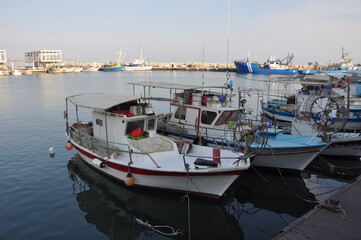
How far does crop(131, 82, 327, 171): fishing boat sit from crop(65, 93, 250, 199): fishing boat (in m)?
1.73

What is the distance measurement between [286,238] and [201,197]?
15.2 feet

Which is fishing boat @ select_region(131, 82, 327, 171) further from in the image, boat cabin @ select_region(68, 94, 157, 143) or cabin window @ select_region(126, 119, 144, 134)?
cabin window @ select_region(126, 119, 144, 134)

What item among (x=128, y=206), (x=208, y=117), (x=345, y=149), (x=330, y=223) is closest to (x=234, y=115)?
(x=208, y=117)

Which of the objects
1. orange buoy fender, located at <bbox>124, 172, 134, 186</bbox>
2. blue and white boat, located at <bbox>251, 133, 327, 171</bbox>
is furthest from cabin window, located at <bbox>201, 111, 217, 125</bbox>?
orange buoy fender, located at <bbox>124, 172, 134, 186</bbox>

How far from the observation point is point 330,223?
23.8 ft

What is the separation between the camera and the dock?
263 inches

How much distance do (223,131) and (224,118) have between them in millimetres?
706

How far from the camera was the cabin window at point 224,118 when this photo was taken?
14.2 m

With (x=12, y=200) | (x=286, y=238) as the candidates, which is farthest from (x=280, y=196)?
(x=12, y=200)

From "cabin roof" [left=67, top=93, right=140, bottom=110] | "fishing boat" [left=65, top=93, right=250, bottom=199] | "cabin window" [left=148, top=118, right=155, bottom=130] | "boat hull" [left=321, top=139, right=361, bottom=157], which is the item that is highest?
"cabin roof" [left=67, top=93, right=140, bottom=110]

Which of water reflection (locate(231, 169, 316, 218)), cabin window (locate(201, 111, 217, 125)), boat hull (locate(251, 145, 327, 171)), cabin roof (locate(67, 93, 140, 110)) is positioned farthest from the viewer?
cabin window (locate(201, 111, 217, 125))

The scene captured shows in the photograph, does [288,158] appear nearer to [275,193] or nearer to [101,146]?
[275,193]

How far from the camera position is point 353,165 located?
1544cm

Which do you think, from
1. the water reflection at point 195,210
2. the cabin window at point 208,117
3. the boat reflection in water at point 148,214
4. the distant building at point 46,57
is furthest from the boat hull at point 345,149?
the distant building at point 46,57
